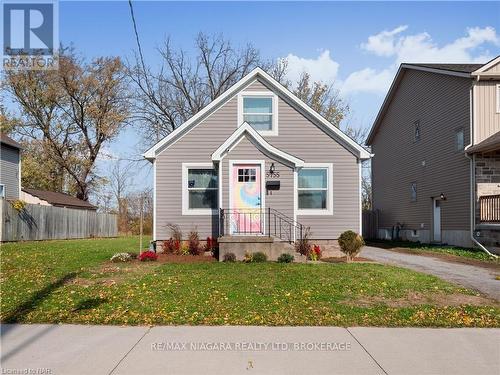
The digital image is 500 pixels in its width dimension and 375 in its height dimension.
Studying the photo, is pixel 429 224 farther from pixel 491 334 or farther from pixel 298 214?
pixel 491 334

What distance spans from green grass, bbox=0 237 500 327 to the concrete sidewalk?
43 cm

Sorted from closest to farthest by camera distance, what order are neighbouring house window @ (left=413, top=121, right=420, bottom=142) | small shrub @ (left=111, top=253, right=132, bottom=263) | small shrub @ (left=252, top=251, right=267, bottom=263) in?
small shrub @ (left=111, top=253, right=132, bottom=263)
small shrub @ (left=252, top=251, right=267, bottom=263)
neighbouring house window @ (left=413, top=121, right=420, bottom=142)

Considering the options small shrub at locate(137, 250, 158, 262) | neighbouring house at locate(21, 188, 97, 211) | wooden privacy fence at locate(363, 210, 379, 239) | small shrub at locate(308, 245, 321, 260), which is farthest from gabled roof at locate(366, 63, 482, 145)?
neighbouring house at locate(21, 188, 97, 211)

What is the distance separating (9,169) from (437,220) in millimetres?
22522

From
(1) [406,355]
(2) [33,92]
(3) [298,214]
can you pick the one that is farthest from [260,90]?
(2) [33,92]

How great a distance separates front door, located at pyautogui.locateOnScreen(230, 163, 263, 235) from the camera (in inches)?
623

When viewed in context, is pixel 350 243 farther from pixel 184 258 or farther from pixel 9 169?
pixel 9 169

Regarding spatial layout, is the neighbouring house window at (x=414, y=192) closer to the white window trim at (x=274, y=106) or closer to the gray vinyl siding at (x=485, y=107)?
the gray vinyl siding at (x=485, y=107)

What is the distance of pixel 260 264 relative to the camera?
13.3 metres

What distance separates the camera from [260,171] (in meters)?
15.9

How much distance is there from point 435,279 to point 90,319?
7.34 m

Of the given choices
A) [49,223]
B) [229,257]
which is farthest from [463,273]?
[49,223]

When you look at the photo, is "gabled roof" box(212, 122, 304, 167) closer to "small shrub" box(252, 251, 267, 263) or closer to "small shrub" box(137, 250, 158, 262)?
"small shrub" box(252, 251, 267, 263)

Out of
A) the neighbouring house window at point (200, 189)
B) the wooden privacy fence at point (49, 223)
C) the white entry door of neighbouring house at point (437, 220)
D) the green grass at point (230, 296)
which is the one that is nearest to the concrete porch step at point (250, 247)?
the green grass at point (230, 296)
